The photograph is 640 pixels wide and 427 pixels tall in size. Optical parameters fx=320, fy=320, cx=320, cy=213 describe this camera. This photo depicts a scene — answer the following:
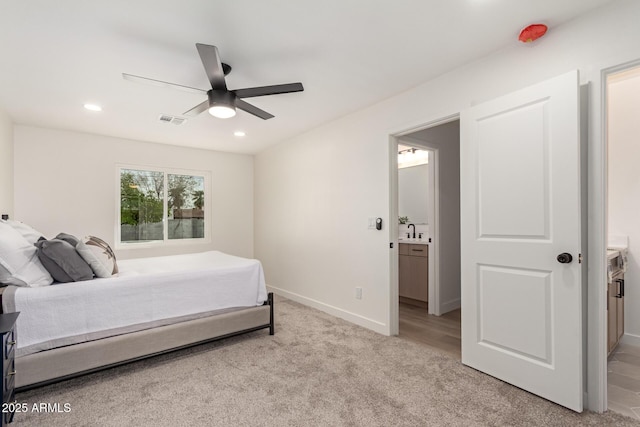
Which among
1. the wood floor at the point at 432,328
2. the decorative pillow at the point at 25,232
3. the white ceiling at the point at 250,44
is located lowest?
the wood floor at the point at 432,328

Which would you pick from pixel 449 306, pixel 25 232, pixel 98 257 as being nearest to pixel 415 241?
pixel 449 306

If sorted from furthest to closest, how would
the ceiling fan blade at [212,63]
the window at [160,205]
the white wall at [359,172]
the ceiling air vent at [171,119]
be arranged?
the window at [160,205] < the ceiling air vent at [171,119] < the white wall at [359,172] < the ceiling fan blade at [212,63]

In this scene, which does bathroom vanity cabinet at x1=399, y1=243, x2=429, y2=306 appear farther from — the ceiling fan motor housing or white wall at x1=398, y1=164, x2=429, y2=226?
the ceiling fan motor housing

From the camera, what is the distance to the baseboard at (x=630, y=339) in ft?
9.71

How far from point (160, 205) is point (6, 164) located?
6.02 feet

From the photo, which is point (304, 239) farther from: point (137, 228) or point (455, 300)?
point (137, 228)

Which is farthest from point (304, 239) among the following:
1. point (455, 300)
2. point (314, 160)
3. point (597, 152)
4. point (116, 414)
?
point (597, 152)

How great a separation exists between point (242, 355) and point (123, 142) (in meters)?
3.72

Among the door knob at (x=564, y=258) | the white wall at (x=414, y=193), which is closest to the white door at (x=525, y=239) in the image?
the door knob at (x=564, y=258)

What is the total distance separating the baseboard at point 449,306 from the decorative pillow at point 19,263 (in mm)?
4006

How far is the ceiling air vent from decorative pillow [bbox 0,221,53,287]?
6.22 ft

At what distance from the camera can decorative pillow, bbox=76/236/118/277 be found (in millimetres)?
2508

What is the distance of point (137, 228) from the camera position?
4863mm

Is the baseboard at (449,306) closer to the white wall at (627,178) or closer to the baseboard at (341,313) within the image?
the baseboard at (341,313)
